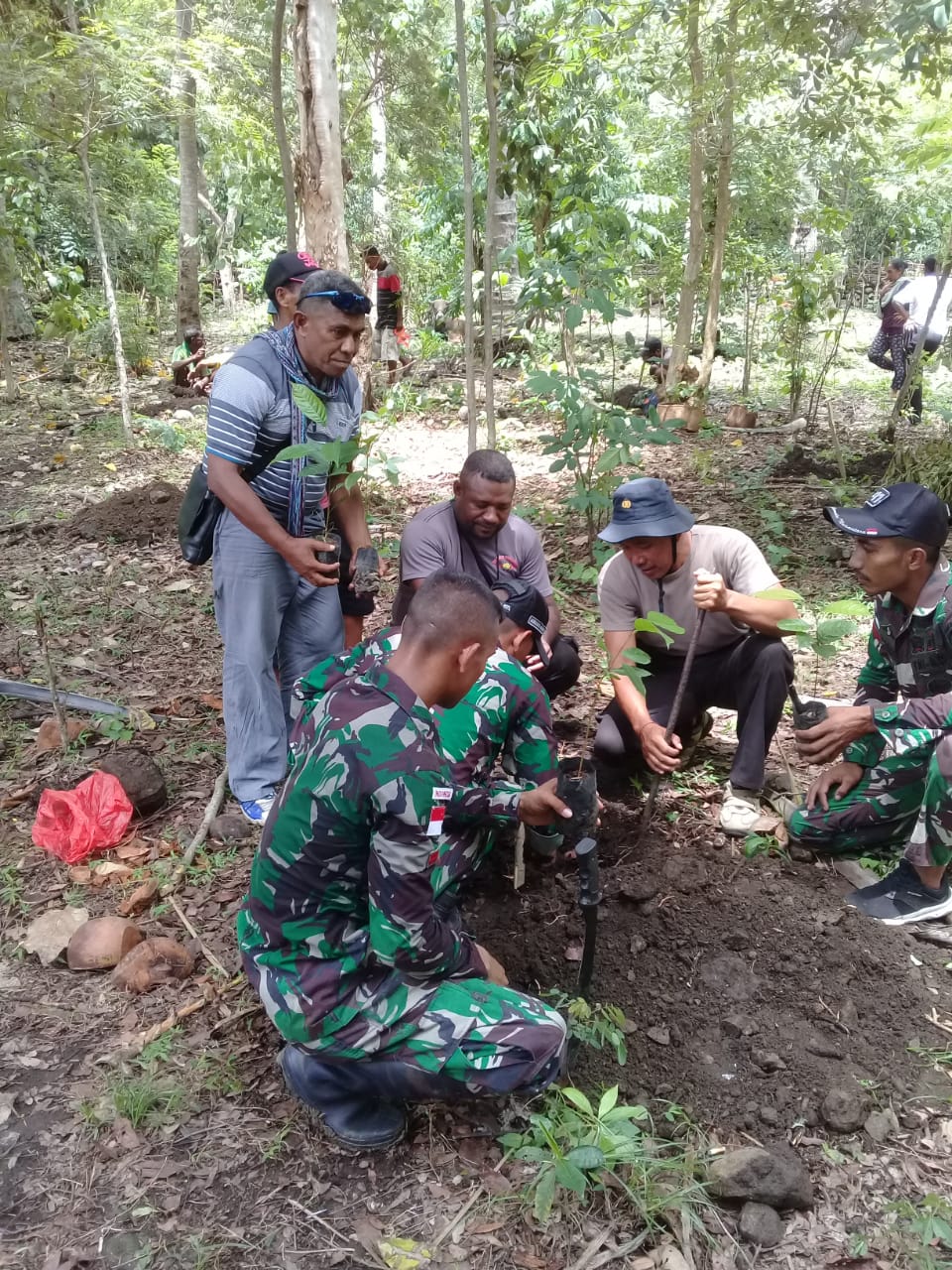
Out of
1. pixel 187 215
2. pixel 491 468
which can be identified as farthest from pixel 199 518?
pixel 187 215

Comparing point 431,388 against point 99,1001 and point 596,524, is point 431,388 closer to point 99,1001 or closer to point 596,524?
point 596,524

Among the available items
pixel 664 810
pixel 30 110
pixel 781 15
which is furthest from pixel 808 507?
pixel 30 110

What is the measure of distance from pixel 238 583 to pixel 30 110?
7515 millimetres

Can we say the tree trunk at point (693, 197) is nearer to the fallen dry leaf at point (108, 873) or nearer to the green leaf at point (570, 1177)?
the fallen dry leaf at point (108, 873)

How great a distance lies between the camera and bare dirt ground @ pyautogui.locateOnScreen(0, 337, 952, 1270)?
1.89m

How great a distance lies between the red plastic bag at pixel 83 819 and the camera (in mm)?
3137

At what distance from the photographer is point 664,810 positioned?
3350 mm

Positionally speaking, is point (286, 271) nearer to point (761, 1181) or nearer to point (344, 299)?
point (344, 299)

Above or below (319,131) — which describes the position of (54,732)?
below

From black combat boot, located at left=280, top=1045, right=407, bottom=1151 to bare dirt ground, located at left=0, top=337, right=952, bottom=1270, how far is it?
0.19 feet

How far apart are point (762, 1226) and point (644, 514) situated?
205 cm

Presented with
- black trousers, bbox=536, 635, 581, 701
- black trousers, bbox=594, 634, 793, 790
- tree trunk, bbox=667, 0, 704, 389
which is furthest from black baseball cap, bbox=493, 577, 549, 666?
tree trunk, bbox=667, 0, 704, 389

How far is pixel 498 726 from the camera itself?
8.49ft

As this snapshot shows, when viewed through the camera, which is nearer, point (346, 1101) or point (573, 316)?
point (346, 1101)
